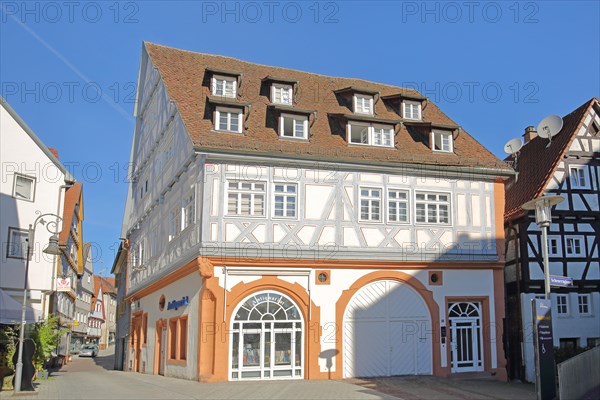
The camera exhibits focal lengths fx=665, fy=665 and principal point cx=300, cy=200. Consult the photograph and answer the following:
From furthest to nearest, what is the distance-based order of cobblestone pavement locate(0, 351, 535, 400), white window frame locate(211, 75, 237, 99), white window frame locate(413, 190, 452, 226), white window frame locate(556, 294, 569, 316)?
white window frame locate(556, 294, 569, 316), white window frame locate(211, 75, 237, 99), white window frame locate(413, 190, 452, 226), cobblestone pavement locate(0, 351, 535, 400)

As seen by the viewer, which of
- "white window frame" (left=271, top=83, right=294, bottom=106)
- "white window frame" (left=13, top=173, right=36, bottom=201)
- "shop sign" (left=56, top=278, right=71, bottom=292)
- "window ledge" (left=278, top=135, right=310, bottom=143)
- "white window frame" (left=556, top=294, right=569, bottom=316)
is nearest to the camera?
"window ledge" (left=278, top=135, right=310, bottom=143)

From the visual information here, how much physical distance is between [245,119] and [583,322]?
1413 centimetres

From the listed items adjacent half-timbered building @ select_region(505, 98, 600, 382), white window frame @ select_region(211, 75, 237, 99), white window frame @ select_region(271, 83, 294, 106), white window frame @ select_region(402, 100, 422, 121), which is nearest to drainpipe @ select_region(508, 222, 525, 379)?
adjacent half-timbered building @ select_region(505, 98, 600, 382)

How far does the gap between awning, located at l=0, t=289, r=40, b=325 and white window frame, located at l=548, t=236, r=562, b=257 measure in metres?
18.0

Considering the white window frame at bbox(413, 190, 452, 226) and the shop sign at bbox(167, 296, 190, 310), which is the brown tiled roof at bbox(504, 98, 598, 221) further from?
the shop sign at bbox(167, 296, 190, 310)

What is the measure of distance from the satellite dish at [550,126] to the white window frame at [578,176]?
5.35 ft

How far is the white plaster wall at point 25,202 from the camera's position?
1062 inches

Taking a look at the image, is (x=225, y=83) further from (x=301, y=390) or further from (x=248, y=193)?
(x=301, y=390)

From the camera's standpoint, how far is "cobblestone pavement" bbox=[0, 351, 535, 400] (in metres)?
17.0

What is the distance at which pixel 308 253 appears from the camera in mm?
21047

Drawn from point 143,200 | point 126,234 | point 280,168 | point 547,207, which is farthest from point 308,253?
point 126,234

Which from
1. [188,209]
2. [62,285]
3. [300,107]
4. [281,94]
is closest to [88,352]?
[62,285]

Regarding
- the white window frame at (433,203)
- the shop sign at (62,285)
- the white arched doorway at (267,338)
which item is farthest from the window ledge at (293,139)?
the shop sign at (62,285)

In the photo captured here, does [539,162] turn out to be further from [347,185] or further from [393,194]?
[347,185]
